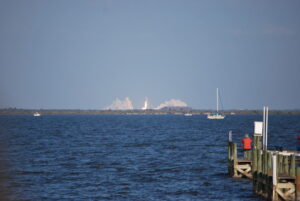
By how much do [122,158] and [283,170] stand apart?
27.2 m

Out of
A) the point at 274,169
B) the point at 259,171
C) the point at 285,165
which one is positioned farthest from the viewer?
the point at 259,171

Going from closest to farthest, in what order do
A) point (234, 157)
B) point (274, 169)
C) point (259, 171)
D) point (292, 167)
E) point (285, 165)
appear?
1. point (274, 169)
2. point (292, 167)
3. point (285, 165)
4. point (259, 171)
5. point (234, 157)

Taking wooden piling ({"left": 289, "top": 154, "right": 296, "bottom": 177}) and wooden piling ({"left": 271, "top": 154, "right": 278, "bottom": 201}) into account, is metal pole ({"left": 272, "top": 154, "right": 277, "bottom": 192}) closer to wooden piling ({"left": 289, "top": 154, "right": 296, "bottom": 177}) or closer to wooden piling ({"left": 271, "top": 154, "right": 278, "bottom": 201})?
wooden piling ({"left": 271, "top": 154, "right": 278, "bottom": 201})

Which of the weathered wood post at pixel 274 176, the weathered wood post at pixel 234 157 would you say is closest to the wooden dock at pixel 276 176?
the weathered wood post at pixel 274 176

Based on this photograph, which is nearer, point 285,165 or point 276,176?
point 276,176

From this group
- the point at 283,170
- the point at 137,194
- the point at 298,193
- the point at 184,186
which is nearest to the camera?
the point at 298,193

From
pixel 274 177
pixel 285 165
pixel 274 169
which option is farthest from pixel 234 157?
pixel 274 169

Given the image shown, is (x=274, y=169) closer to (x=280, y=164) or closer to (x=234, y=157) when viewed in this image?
(x=280, y=164)

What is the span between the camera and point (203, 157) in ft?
158

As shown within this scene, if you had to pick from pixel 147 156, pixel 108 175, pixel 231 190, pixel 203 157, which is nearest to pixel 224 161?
pixel 203 157

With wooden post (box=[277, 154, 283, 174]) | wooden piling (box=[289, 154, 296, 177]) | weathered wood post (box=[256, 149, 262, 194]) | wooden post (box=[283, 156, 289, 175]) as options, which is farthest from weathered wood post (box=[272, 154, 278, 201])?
weathered wood post (box=[256, 149, 262, 194])

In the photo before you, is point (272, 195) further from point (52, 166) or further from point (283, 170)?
point (52, 166)

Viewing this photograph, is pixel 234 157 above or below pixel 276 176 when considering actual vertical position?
below

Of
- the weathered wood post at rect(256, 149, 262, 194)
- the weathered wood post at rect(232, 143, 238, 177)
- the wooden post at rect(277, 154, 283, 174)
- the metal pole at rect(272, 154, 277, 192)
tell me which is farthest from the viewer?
the weathered wood post at rect(232, 143, 238, 177)
